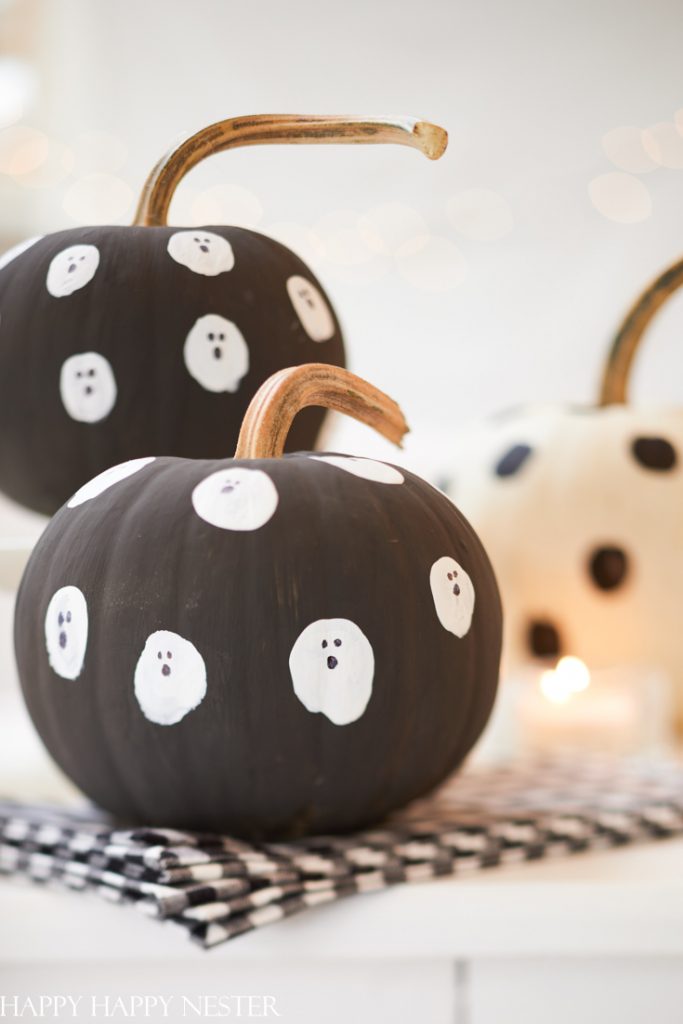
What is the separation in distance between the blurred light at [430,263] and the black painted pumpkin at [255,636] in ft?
2.67

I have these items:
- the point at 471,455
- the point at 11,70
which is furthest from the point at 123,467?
the point at 11,70

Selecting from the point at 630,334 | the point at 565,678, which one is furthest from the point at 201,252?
the point at 565,678

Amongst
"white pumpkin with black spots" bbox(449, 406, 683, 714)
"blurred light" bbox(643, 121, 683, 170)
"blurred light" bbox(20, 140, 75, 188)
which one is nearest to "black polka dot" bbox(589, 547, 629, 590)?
"white pumpkin with black spots" bbox(449, 406, 683, 714)

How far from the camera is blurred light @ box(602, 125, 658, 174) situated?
1101 mm

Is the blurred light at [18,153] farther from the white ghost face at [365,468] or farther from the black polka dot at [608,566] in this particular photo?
the white ghost face at [365,468]

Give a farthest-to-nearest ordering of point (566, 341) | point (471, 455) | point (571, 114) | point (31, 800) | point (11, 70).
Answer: point (11, 70) < point (566, 341) < point (571, 114) < point (471, 455) < point (31, 800)

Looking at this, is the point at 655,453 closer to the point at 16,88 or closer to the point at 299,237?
the point at 299,237

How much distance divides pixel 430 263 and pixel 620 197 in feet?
0.74

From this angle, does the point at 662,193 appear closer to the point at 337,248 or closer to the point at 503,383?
the point at 503,383

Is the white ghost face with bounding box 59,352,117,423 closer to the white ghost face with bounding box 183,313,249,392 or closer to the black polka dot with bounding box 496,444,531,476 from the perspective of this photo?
the white ghost face with bounding box 183,313,249,392

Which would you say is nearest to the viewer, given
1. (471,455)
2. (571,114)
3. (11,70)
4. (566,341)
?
(471,455)

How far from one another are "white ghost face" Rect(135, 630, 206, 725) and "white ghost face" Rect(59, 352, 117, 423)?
0.14 metres

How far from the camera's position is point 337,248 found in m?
1.27

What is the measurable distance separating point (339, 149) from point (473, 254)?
8.0 inches
